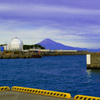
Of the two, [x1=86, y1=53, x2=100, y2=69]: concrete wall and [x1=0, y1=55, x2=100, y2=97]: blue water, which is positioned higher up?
[x1=86, y1=53, x2=100, y2=69]: concrete wall

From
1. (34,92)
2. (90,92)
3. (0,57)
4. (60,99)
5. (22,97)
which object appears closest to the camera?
(60,99)

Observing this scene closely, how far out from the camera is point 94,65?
1907 inches

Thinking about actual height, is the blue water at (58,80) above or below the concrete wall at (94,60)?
below

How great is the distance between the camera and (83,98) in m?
7.73

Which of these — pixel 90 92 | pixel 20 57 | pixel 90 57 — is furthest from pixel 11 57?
pixel 90 92

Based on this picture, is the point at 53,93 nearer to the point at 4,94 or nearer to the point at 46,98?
the point at 46,98

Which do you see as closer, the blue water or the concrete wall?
the blue water

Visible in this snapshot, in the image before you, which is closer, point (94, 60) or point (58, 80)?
point (58, 80)

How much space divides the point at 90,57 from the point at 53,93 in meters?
40.8

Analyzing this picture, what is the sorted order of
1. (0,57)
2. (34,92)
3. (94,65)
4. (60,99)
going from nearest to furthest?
(60,99) → (34,92) → (94,65) → (0,57)

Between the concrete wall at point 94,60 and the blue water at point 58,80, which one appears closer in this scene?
the blue water at point 58,80

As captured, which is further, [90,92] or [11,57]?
[11,57]

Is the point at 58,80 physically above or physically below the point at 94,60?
below

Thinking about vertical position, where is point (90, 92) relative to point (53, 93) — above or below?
below
